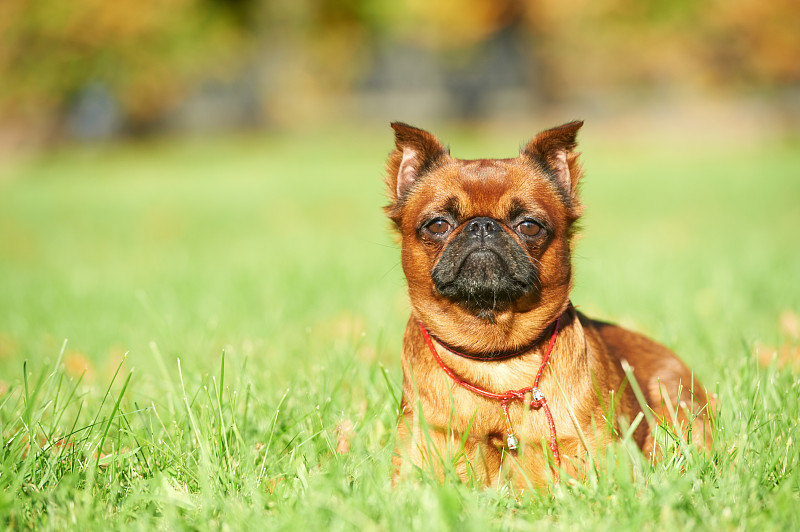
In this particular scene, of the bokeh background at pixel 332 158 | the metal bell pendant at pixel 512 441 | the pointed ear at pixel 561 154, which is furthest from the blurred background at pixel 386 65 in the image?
the metal bell pendant at pixel 512 441

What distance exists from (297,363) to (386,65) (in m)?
36.3

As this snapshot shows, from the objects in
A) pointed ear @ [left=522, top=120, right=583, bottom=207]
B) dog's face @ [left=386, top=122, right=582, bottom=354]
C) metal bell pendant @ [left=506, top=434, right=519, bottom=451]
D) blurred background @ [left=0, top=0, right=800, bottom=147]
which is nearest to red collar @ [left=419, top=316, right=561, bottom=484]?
metal bell pendant @ [left=506, top=434, right=519, bottom=451]

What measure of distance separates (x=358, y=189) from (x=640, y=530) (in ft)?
43.7

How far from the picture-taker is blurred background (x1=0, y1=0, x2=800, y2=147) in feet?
73.3

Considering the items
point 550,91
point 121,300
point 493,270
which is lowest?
point 121,300

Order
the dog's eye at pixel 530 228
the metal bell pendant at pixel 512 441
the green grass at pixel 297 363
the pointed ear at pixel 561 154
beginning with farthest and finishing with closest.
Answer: the pointed ear at pixel 561 154 → the dog's eye at pixel 530 228 → the metal bell pendant at pixel 512 441 → the green grass at pixel 297 363

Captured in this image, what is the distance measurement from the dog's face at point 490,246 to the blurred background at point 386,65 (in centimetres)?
2070

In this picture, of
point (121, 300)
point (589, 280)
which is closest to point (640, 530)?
point (589, 280)

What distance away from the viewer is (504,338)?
9.82ft

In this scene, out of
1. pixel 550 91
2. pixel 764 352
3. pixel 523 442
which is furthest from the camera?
pixel 550 91

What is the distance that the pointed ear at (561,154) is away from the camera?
3260 millimetres

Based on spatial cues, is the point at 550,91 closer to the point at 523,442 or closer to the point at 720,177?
the point at 720,177

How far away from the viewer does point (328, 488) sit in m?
2.52

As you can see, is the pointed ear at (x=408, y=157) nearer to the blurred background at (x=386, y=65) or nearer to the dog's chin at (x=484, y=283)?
the dog's chin at (x=484, y=283)
